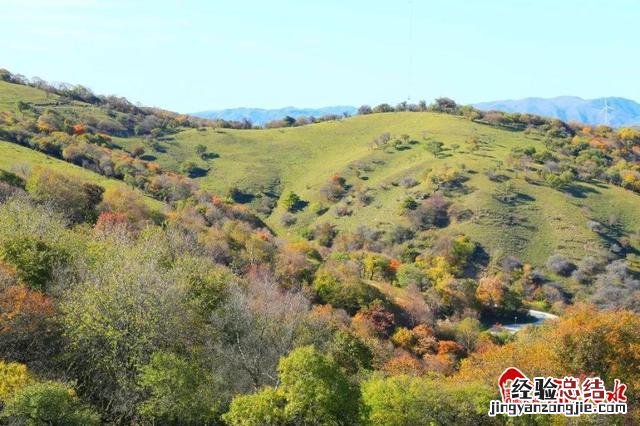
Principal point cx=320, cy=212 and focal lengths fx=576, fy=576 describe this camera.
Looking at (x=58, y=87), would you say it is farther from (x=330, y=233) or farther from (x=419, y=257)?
(x=419, y=257)

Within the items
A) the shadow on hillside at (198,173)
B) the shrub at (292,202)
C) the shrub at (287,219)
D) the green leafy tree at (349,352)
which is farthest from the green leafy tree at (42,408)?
the shadow on hillside at (198,173)

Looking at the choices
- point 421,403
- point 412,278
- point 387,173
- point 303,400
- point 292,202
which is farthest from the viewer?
point 387,173

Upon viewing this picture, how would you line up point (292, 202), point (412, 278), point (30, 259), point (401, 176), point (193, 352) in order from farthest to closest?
point (401, 176) → point (292, 202) → point (412, 278) → point (30, 259) → point (193, 352)

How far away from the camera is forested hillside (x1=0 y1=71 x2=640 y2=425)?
28.4 metres

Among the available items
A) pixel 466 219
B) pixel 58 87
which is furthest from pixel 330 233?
pixel 58 87

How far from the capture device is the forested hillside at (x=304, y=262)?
2838 cm

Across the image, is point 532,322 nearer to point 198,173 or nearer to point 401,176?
point 401,176

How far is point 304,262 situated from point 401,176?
6348 cm

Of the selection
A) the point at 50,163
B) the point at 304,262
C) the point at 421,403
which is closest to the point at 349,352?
the point at 421,403

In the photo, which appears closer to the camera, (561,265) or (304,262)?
(304,262)

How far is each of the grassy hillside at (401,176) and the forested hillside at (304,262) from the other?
65cm

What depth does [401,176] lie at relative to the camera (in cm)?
12962

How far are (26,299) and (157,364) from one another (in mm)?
8097

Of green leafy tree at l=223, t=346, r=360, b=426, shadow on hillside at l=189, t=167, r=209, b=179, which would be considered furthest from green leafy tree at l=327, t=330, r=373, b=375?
shadow on hillside at l=189, t=167, r=209, b=179
